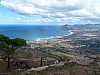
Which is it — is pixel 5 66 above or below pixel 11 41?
below

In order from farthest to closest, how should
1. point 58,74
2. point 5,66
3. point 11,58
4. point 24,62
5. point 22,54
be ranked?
point 22,54
point 11,58
point 24,62
point 5,66
point 58,74

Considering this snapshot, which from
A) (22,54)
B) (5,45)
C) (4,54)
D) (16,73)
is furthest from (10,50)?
(16,73)

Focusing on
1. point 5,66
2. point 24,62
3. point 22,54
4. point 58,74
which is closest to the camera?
point 58,74

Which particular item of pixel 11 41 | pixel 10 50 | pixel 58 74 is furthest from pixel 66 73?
pixel 11 41

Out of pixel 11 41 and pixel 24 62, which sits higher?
pixel 11 41

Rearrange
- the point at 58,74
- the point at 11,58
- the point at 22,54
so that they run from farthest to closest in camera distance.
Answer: the point at 22,54
the point at 11,58
the point at 58,74

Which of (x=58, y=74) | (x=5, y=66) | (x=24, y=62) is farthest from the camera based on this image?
(x=24, y=62)

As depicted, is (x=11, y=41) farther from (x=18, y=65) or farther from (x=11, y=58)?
(x=18, y=65)

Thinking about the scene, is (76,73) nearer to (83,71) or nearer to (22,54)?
(83,71)

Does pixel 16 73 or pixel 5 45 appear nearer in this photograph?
pixel 16 73
